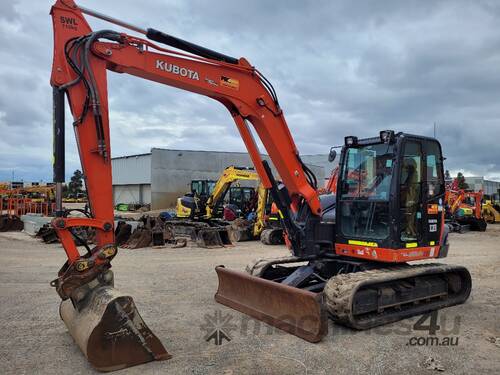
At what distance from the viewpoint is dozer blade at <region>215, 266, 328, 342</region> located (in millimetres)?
5375

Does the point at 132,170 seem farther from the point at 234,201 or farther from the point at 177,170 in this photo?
the point at 234,201

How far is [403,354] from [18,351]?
13.5 feet

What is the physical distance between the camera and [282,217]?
277 inches

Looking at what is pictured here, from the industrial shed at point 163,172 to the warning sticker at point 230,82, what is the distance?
33.8 meters

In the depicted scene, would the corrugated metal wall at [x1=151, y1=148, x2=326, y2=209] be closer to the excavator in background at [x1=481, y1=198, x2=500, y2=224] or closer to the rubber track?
the excavator in background at [x1=481, y1=198, x2=500, y2=224]

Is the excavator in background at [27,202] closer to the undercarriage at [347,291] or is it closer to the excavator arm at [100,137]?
the undercarriage at [347,291]

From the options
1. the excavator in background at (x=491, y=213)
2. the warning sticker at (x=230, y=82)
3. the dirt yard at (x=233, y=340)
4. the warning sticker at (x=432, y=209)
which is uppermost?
the warning sticker at (x=230, y=82)

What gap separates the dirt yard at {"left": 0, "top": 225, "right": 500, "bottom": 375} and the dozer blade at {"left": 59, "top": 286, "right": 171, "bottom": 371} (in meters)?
0.13

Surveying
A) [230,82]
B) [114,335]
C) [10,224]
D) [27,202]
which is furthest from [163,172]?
[114,335]

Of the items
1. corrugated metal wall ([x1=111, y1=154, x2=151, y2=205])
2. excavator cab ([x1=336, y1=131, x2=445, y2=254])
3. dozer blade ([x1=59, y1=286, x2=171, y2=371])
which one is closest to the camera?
dozer blade ([x1=59, y1=286, x2=171, y2=371])

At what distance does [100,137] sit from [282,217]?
3043mm

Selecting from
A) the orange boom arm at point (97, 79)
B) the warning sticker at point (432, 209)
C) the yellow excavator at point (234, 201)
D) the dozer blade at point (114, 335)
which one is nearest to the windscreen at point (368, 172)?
the warning sticker at point (432, 209)

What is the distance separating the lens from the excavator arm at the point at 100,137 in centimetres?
456

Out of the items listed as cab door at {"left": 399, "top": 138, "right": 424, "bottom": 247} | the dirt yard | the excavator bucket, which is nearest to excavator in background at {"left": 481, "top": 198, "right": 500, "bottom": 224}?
the excavator bucket
